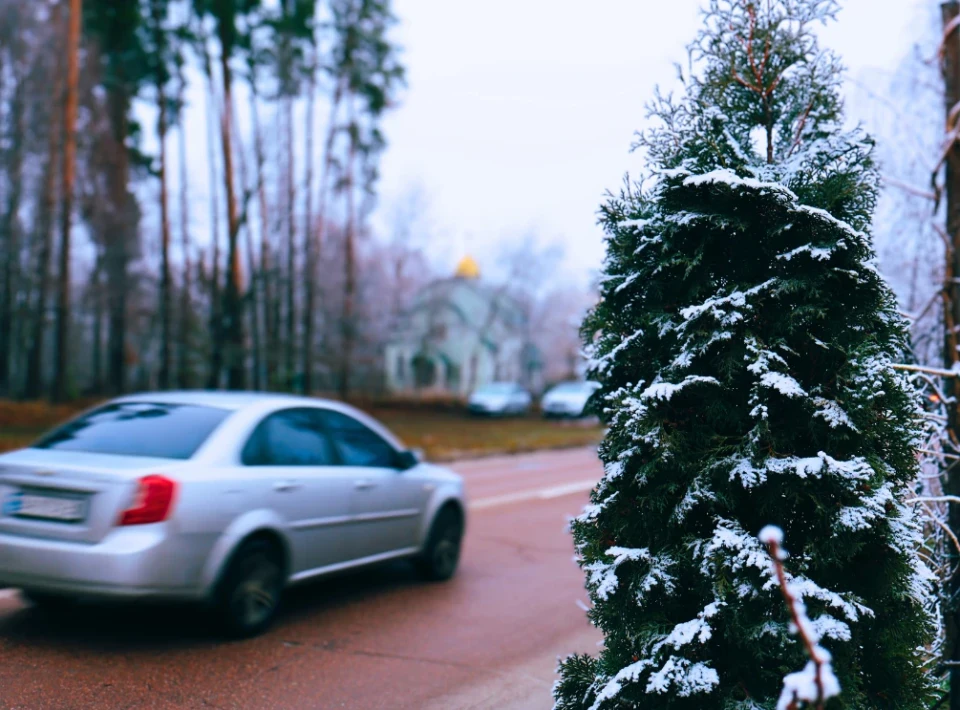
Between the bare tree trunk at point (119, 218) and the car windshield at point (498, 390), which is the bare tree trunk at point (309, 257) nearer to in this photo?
the bare tree trunk at point (119, 218)

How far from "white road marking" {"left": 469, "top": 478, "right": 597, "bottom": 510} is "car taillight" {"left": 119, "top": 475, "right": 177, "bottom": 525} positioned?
7489 millimetres

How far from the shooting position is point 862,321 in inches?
140

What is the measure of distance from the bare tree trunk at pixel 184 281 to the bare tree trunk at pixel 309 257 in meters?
4.23

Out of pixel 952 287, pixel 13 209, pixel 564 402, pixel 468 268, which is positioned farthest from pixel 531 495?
pixel 468 268

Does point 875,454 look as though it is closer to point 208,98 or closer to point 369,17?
point 208,98

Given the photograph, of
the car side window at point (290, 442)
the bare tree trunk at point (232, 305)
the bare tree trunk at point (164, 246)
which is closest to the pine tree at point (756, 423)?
the car side window at point (290, 442)

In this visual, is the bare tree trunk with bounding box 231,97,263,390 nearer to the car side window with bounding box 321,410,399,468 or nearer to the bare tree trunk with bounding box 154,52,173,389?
the bare tree trunk with bounding box 154,52,173,389

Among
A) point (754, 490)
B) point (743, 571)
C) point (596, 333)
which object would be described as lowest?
point (743, 571)

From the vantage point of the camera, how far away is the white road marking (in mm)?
13100

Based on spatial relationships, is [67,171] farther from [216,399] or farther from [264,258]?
[216,399]

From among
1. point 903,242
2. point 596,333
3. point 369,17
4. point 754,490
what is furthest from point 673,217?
point 369,17

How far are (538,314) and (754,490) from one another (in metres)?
68.7

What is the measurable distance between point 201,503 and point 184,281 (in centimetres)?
3028

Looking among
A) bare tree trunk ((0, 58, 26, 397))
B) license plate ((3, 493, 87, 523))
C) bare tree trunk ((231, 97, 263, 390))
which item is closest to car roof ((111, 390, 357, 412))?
license plate ((3, 493, 87, 523))
